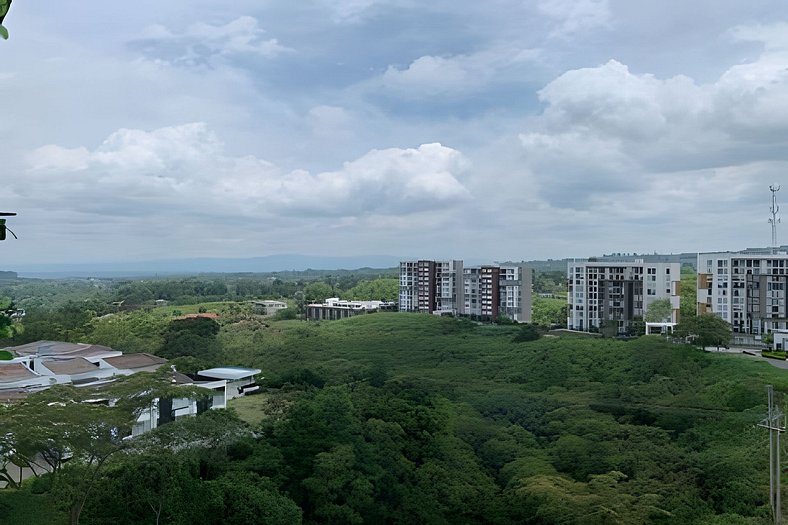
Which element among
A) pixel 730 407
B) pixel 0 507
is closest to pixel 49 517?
pixel 0 507

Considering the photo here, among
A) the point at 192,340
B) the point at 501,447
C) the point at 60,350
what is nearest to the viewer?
the point at 501,447

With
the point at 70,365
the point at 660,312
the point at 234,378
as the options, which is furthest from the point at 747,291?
the point at 70,365

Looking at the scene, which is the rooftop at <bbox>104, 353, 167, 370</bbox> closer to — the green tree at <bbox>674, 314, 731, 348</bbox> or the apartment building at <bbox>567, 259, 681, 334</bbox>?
the green tree at <bbox>674, 314, 731, 348</bbox>

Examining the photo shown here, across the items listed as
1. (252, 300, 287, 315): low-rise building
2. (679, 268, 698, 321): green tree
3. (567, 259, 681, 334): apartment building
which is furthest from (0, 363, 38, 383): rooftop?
(679, 268, 698, 321): green tree

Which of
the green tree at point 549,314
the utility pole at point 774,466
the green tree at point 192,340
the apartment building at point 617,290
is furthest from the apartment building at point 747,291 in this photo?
the green tree at point 192,340

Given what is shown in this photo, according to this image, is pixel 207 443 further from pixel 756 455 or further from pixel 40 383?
pixel 756 455

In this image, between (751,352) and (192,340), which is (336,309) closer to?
(192,340)
